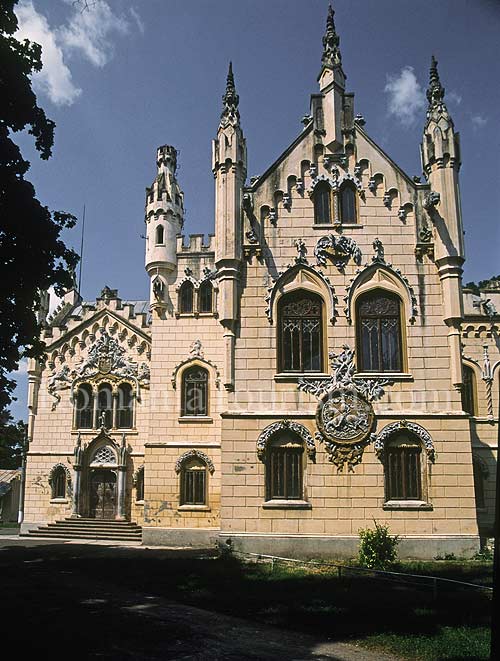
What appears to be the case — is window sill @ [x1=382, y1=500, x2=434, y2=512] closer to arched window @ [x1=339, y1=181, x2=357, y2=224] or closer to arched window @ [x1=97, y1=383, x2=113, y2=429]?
arched window @ [x1=339, y1=181, x2=357, y2=224]

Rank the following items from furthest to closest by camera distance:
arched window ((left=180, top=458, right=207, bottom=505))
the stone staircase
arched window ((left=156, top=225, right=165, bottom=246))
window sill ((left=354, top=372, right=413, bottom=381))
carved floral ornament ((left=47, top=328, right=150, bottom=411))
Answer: carved floral ornament ((left=47, top=328, right=150, bottom=411)), the stone staircase, arched window ((left=156, top=225, right=165, bottom=246)), arched window ((left=180, top=458, right=207, bottom=505)), window sill ((left=354, top=372, right=413, bottom=381))

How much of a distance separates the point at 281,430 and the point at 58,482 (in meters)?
18.6

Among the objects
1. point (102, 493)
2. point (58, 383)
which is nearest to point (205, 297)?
point (58, 383)

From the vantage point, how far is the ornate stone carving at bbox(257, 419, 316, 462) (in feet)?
73.6

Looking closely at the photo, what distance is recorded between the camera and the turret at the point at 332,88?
80.4 ft

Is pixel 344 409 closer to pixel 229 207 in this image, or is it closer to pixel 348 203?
pixel 348 203

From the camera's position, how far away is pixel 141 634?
465 inches

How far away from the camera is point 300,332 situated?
2347 centimetres

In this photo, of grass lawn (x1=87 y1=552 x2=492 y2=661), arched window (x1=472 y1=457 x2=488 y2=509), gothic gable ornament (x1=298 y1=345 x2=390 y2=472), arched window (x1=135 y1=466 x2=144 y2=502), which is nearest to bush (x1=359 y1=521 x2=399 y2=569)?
grass lawn (x1=87 y1=552 x2=492 y2=661)

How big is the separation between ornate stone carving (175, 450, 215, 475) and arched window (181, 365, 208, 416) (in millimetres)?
1852

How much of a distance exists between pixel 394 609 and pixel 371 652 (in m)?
2.66

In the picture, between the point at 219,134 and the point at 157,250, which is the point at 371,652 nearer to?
the point at 219,134

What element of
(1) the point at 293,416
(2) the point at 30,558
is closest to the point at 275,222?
(1) the point at 293,416

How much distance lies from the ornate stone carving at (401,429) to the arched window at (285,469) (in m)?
2.59
